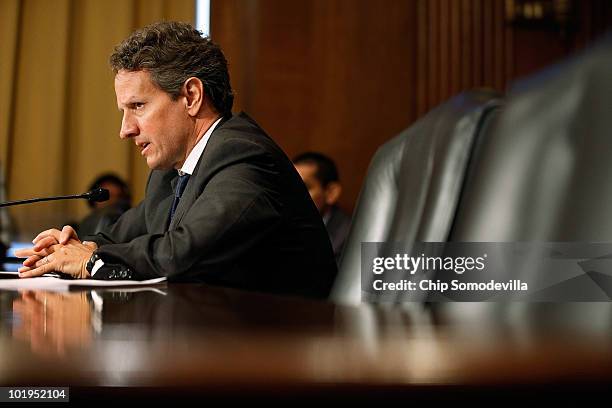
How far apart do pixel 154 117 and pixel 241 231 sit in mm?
460

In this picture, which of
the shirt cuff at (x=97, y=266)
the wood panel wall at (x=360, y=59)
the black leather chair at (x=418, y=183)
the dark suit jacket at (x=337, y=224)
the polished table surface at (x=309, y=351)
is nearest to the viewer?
the polished table surface at (x=309, y=351)

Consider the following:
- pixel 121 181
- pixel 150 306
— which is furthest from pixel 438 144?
pixel 121 181

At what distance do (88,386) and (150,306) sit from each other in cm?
34

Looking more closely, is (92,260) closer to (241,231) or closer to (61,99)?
(241,231)

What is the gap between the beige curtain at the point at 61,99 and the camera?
4.07 m

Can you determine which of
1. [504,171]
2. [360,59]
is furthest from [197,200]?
[360,59]

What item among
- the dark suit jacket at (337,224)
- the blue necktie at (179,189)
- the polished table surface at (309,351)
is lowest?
the dark suit jacket at (337,224)

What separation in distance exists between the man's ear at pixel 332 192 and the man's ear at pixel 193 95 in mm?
1837

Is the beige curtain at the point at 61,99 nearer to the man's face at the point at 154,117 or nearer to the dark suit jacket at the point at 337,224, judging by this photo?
the dark suit jacket at the point at 337,224

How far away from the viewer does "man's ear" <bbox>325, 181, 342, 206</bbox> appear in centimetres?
351

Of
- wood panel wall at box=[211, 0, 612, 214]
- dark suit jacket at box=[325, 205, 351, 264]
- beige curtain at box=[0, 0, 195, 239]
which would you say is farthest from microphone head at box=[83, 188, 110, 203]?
beige curtain at box=[0, 0, 195, 239]

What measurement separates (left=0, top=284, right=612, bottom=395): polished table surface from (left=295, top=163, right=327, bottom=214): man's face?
2.94 metres

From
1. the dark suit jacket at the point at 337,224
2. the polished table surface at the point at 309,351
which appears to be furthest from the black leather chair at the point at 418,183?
the dark suit jacket at the point at 337,224

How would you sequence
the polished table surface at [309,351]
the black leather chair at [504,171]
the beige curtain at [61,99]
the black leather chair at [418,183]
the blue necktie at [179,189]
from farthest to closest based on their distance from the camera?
the beige curtain at [61,99]
the blue necktie at [179,189]
the black leather chair at [418,183]
the black leather chair at [504,171]
the polished table surface at [309,351]
